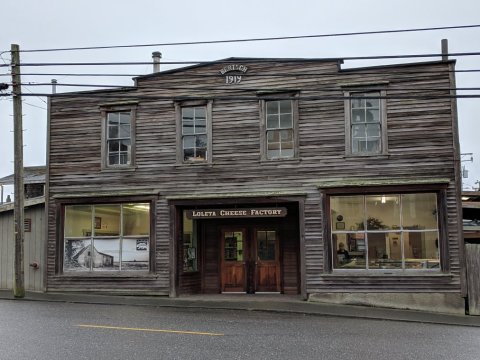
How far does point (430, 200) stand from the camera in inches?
620

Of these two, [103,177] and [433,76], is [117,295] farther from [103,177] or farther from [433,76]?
[433,76]

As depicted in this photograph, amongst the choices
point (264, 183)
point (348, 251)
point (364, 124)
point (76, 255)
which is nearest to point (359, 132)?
point (364, 124)

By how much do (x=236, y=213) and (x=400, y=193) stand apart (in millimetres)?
4669

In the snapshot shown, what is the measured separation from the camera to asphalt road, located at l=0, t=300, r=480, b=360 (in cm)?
881

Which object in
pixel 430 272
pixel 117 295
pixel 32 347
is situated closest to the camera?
pixel 32 347

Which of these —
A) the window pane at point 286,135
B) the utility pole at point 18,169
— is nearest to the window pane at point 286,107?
the window pane at point 286,135

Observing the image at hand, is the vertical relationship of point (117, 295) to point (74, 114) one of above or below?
below

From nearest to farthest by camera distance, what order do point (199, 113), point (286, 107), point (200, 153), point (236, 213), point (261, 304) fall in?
point (261, 304) → point (236, 213) → point (286, 107) → point (200, 153) → point (199, 113)

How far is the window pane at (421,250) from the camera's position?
15.7m

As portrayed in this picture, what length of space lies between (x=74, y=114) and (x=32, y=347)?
10964 millimetres

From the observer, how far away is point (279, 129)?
17047 millimetres

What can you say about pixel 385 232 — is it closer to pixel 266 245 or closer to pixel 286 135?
pixel 286 135

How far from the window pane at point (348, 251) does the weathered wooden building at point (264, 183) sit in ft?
0.13

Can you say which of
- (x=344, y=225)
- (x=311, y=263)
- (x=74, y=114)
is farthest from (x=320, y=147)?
(x=74, y=114)
